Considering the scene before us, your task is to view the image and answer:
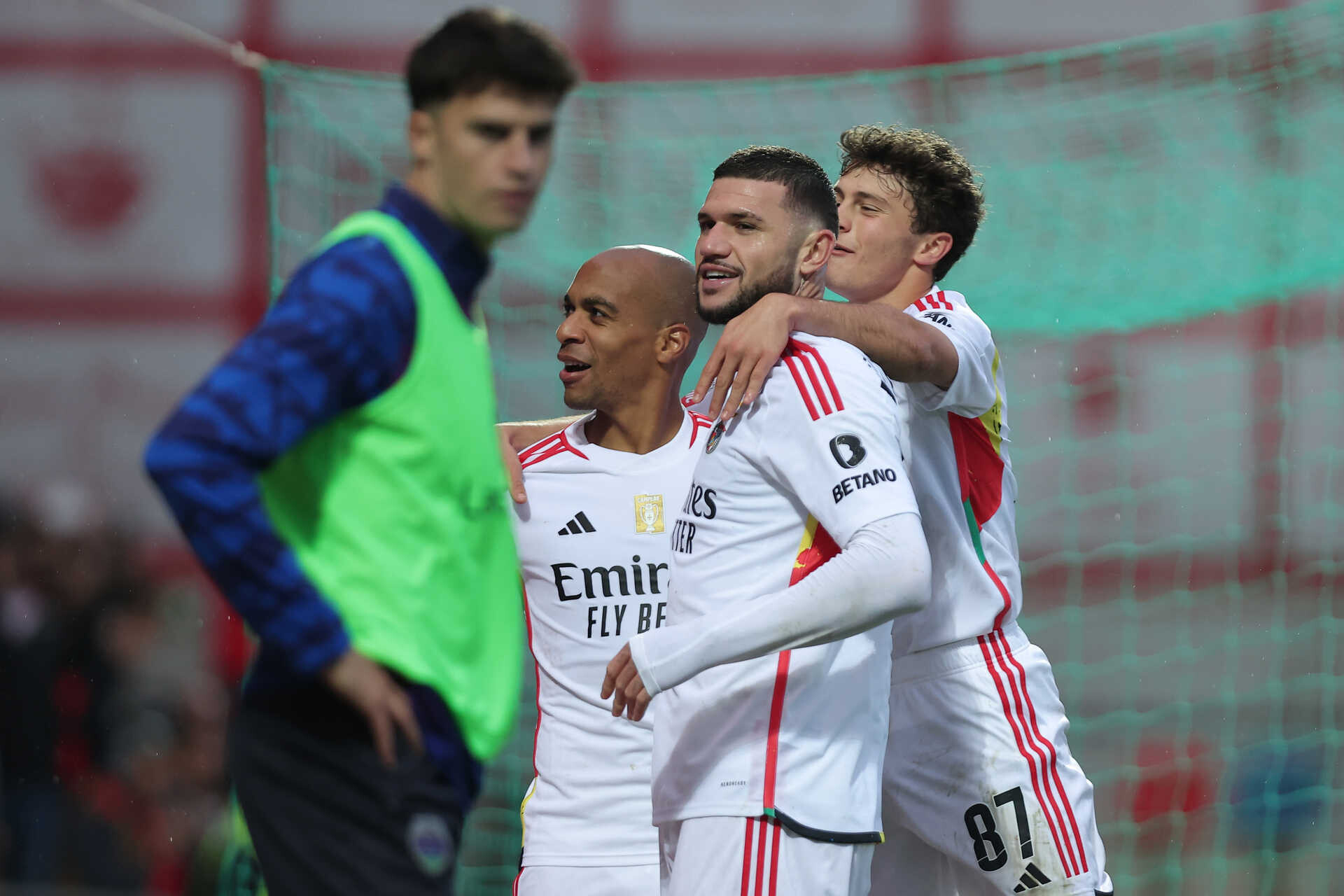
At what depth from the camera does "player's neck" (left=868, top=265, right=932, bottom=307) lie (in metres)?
3.12

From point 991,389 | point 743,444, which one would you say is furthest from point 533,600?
point 991,389

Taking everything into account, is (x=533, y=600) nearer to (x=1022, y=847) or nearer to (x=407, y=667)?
(x=1022, y=847)

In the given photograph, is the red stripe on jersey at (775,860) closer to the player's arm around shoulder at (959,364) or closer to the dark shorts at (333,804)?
the dark shorts at (333,804)

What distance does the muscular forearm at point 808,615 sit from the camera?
1973mm

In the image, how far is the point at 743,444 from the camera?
2256 millimetres

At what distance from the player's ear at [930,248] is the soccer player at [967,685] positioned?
0.55 feet

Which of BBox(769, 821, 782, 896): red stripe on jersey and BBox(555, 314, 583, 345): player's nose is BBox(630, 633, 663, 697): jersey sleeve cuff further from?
BBox(555, 314, 583, 345): player's nose

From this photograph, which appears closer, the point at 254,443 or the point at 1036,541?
the point at 254,443

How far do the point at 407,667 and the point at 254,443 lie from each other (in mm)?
299

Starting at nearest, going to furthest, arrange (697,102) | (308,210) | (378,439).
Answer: (378,439) < (308,210) < (697,102)

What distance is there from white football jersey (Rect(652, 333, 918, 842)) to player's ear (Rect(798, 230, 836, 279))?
1.03 ft

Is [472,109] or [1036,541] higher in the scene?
[472,109]

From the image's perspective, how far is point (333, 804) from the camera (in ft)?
4.79

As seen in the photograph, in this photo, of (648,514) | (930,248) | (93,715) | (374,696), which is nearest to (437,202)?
(374,696)
